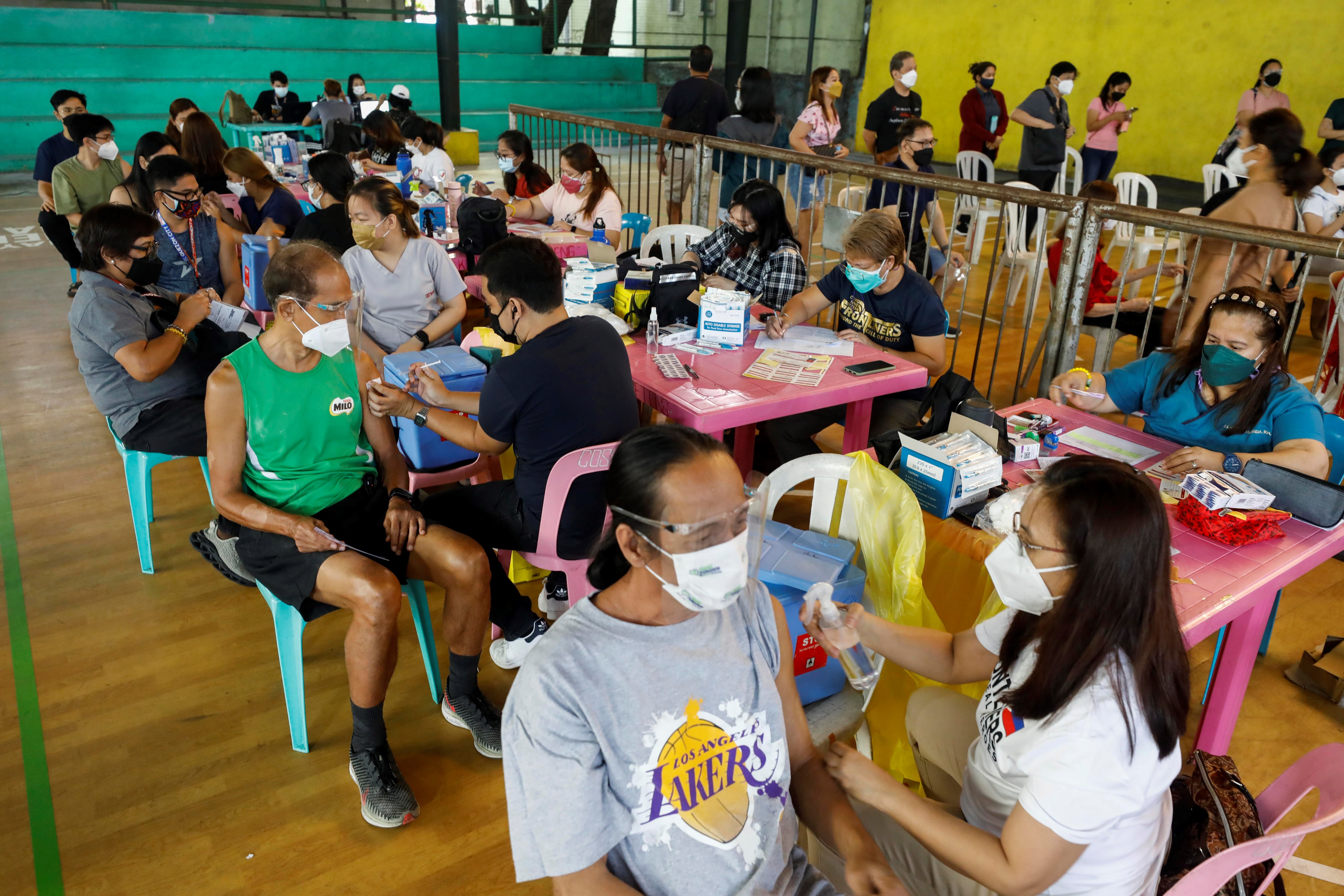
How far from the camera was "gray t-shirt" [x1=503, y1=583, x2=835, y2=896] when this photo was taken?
3.97 feet

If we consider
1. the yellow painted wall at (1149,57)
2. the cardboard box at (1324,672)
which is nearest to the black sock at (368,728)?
the cardboard box at (1324,672)

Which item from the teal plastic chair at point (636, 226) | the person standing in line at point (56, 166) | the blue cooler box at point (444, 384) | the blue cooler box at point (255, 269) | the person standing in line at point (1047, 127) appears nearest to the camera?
the blue cooler box at point (444, 384)

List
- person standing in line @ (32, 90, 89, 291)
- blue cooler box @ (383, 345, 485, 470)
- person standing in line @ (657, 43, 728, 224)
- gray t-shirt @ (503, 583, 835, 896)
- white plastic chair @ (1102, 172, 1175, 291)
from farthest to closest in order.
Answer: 1. person standing in line @ (657, 43, 728, 224)
2. white plastic chair @ (1102, 172, 1175, 291)
3. person standing in line @ (32, 90, 89, 291)
4. blue cooler box @ (383, 345, 485, 470)
5. gray t-shirt @ (503, 583, 835, 896)

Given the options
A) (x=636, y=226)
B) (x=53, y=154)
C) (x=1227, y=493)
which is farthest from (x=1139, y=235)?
(x=53, y=154)

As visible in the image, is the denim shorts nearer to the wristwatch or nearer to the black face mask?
the black face mask

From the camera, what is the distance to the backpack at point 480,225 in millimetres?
4527

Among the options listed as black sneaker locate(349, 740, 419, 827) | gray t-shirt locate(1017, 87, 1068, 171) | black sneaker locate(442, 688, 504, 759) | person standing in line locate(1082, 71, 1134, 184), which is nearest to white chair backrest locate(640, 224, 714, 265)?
black sneaker locate(442, 688, 504, 759)

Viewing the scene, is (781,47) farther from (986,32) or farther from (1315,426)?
(1315,426)

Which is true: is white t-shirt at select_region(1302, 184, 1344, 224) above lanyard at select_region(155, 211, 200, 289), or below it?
above

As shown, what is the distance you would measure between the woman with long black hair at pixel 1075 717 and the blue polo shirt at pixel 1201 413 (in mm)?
1321

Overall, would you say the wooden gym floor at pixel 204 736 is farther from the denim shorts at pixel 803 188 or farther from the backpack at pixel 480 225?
the denim shorts at pixel 803 188

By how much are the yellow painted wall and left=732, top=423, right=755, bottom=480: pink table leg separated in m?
9.58

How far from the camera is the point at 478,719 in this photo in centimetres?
246

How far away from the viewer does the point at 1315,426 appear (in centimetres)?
230
